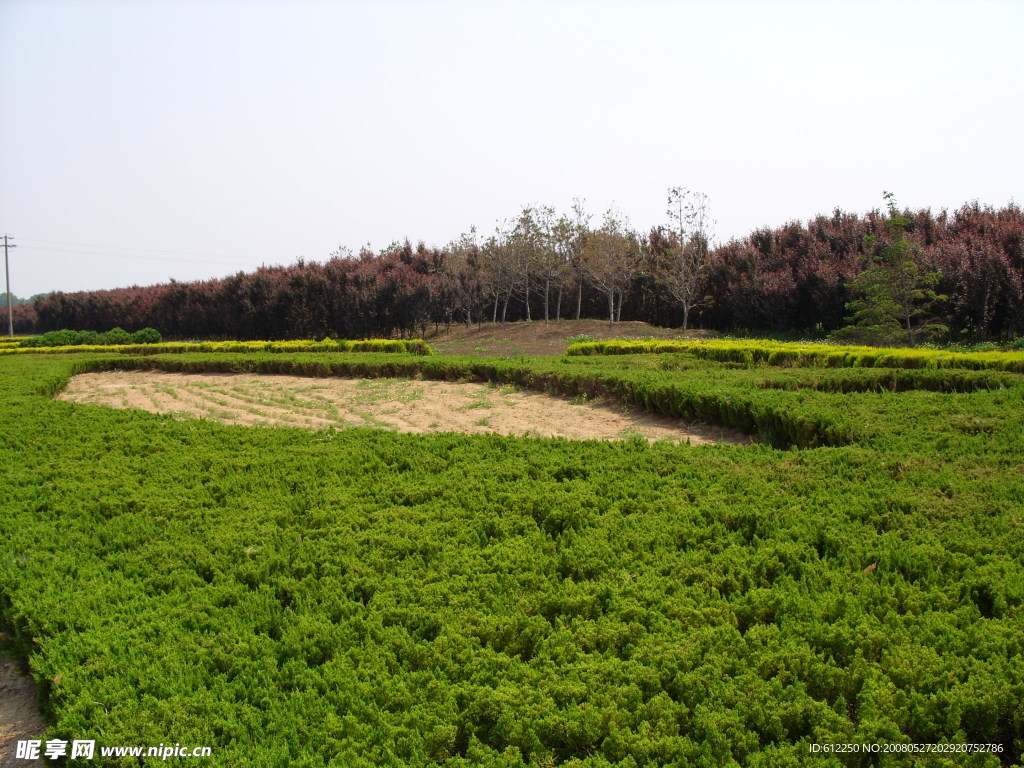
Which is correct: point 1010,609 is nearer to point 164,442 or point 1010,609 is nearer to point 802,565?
point 802,565

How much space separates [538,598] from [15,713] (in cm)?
278

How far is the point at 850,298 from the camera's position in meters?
21.8

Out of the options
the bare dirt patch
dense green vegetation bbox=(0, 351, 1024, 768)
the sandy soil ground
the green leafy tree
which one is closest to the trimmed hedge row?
the bare dirt patch

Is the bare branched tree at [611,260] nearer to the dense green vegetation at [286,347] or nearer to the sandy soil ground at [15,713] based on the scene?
the dense green vegetation at [286,347]

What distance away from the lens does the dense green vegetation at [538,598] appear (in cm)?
258

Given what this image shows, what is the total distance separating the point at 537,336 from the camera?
1033 inches

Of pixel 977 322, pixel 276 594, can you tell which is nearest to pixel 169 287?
pixel 977 322

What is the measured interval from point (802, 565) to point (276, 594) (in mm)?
2829

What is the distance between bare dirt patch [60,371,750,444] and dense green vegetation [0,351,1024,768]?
91.5 inches

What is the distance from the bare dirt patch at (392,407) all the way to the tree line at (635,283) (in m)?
10.5

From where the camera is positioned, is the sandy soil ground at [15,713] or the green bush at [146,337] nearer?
the sandy soil ground at [15,713]

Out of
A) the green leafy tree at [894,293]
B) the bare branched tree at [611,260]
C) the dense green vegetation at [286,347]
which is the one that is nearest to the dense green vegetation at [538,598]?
the green leafy tree at [894,293]

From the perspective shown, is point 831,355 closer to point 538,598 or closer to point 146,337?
point 538,598

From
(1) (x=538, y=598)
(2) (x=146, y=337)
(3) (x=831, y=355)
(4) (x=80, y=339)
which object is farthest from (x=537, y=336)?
(1) (x=538, y=598)
